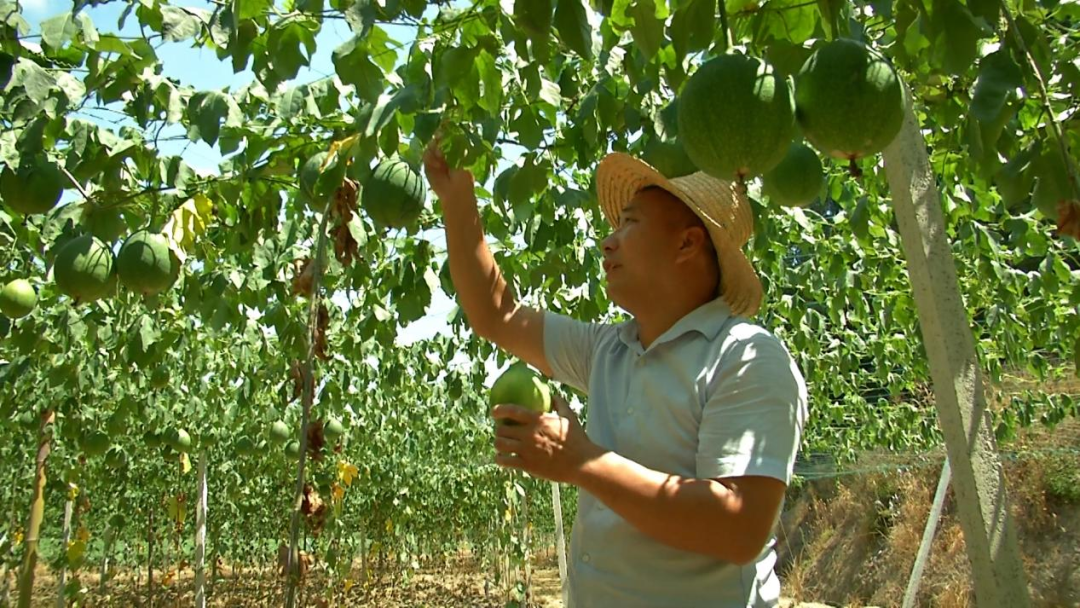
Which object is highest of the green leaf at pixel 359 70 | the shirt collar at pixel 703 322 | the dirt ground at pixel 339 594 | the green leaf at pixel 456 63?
the green leaf at pixel 359 70

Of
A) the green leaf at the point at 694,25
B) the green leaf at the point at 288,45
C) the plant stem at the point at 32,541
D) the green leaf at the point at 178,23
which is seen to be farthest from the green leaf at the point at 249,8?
the plant stem at the point at 32,541

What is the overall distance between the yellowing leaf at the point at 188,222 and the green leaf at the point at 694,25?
1.71 meters

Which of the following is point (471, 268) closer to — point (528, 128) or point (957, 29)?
point (528, 128)

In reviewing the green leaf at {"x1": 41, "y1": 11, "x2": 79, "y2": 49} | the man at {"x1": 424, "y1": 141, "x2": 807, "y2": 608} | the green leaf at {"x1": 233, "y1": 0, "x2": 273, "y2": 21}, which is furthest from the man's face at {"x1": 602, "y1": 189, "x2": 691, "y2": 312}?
the green leaf at {"x1": 41, "y1": 11, "x2": 79, "y2": 49}

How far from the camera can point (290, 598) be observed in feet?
5.40

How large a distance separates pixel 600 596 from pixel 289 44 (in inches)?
50.6

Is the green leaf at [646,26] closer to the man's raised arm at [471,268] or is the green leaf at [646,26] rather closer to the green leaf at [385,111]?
the green leaf at [385,111]

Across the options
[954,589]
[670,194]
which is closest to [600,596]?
[670,194]

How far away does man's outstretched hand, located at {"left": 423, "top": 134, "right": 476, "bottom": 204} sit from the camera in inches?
80.5

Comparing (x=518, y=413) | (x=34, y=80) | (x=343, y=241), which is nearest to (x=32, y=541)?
(x=343, y=241)

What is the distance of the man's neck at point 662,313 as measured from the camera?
5.78ft

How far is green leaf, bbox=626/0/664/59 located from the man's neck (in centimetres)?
64

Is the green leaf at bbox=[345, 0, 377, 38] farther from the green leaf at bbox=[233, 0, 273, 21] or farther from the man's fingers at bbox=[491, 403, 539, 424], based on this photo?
the man's fingers at bbox=[491, 403, 539, 424]

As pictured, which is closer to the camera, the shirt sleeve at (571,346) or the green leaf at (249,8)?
the green leaf at (249,8)
